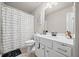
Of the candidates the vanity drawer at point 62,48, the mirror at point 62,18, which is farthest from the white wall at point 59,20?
the vanity drawer at point 62,48

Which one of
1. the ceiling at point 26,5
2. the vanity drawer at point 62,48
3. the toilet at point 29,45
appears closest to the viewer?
the vanity drawer at point 62,48

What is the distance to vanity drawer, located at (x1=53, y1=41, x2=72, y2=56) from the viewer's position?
112 cm

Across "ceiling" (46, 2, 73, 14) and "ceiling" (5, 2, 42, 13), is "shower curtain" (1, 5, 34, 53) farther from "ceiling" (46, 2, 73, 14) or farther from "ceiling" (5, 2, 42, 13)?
"ceiling" (46, 2, 73, 14)

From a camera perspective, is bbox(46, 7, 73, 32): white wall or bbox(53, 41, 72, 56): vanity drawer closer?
bbox(53, 41, 72, 56): vanity drawer

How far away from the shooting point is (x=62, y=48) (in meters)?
1.24

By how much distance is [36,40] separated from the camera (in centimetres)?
193

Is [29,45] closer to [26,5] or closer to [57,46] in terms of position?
[57,46]

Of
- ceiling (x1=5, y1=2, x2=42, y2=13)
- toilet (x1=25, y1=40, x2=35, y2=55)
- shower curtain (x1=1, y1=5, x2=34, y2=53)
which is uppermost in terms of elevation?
ceiling (x1=5, y1=2, x2=42, y2=13)

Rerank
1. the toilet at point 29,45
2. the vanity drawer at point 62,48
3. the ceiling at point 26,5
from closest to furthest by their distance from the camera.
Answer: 1. the vanity drawer at point 62,48
2. the ceiling at point 26,5
3. the toilet at point 29,45

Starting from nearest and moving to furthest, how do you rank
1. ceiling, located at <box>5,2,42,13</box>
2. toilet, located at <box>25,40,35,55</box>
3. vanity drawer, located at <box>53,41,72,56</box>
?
vanity drawer, located at <box>53,41,72,56</box> → ceiling, located at <box>5,2,42,13</box> → toilet, located at <box>25,40,35,55</box>

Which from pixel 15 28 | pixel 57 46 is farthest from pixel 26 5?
pixel 57 46

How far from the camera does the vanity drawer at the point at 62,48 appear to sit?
3.68 feet

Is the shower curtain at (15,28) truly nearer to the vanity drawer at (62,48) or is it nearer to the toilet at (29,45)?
the toilet at (29,45)

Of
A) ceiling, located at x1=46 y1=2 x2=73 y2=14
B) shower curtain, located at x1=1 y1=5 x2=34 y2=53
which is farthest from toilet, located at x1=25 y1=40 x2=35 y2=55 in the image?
ceiling, located at x1=46 y1=2 x2=73 y2=14
